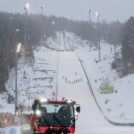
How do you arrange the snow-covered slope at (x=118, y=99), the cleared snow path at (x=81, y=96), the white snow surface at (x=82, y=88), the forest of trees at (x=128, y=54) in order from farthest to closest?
1. the forest of trees at (x=128, y=54)
2. the snow-covered slope at (x=118, y=99)
3. the white snow surface at (x=82, y=88)
4. the cleared snow path at (x=81, y=96)

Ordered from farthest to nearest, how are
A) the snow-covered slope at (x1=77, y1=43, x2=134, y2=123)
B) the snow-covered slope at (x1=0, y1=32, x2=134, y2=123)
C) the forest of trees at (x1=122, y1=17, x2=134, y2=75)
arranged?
the forest of trees at (x1=122, y1=17, x2=134, y2=75), the snow-covered slope at (x1=0, y1=32, x2=134, y2=123), the snow-covered slope at (x1=77, y1=43, x2=134, y2=123)

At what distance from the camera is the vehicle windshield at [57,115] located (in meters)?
15.1

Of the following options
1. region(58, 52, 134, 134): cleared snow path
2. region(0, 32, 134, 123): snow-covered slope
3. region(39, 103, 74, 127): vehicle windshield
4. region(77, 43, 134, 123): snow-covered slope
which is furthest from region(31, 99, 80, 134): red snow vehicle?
region(0, 32, 134, 123): snow-covered slope

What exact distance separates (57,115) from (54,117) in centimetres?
16

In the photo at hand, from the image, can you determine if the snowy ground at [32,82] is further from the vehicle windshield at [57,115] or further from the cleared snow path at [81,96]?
the vehicle windshield at [57,115]

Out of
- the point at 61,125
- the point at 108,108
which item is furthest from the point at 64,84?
the point at 61,125

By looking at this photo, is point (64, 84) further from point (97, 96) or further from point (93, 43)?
point (93, 43)

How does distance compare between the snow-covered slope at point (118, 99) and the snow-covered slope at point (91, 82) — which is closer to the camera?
the snow-covered slope at point (118, 99)

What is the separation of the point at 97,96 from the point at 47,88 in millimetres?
9536

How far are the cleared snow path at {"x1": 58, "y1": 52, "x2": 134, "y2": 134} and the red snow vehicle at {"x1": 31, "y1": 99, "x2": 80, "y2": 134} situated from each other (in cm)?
708

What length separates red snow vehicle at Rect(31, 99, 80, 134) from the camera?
1505cm

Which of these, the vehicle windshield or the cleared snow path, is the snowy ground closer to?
the cleared snow path

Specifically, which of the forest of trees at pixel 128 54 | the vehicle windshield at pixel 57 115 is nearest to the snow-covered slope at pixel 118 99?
the forest of trees at pixel 128 54

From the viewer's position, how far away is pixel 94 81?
58531mm
